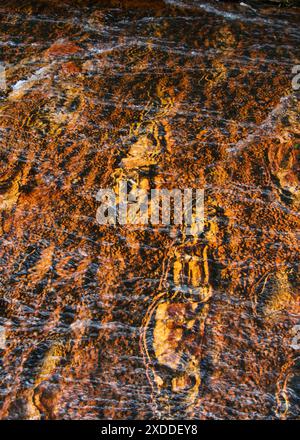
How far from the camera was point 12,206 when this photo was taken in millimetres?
2111

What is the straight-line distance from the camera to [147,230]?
2053 millimetres

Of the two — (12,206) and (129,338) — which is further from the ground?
(12,206)

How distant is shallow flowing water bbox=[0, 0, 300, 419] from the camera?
163cm

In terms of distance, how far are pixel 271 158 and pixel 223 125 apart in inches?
13.0

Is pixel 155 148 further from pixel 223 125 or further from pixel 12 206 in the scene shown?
pixel 12 206

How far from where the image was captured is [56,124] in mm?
2492

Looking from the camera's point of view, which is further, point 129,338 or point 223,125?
point 223,125

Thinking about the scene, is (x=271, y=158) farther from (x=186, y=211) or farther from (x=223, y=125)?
(x=186, y=211)

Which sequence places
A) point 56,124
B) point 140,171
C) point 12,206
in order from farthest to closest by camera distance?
point 56,124
point 140,171
point 12,206

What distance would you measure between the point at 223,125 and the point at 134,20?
1327 mm

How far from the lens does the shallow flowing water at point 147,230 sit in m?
1.63

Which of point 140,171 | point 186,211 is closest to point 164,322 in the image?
point 186,211
